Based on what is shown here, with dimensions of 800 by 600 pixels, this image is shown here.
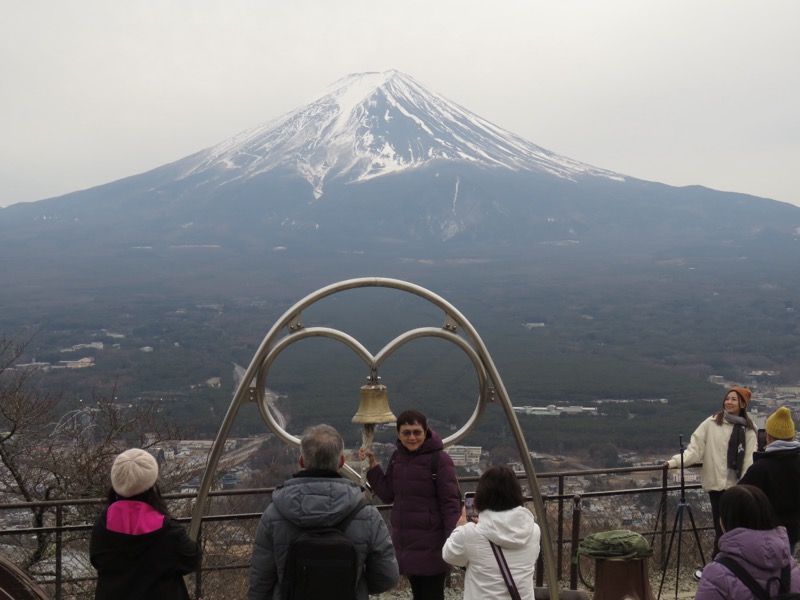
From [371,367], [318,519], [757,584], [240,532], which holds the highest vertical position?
[371,367]

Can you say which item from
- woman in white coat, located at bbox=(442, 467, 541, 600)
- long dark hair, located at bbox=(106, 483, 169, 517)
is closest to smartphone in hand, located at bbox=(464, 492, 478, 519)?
woman in white coat, located at bbox=(442, 467, 541, 600)

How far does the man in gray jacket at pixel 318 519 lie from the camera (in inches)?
137

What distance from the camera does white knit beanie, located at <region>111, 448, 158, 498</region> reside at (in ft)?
11.3

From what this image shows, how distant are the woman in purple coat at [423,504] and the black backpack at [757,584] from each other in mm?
1384

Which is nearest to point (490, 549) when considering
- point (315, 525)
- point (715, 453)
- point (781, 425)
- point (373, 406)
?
point (315, 525)

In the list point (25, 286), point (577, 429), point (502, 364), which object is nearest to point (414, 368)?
point (502, 364)

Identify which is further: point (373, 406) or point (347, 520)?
point (373, 406)

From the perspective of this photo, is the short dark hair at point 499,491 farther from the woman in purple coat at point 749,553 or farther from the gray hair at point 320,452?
the woman in purple coat at point 749,553

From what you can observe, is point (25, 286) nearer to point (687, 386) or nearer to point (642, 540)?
point (687, 386)

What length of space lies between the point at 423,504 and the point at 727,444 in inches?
85.0

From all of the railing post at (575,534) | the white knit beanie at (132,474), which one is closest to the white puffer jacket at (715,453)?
the railing post at (575,534)

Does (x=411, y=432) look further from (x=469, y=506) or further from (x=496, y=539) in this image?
(x=496, y=539)

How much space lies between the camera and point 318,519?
11.3 feet

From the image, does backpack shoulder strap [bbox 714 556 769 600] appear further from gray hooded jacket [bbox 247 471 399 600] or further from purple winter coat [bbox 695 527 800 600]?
gray hooded jacket [bbox 247 471 399 600]
